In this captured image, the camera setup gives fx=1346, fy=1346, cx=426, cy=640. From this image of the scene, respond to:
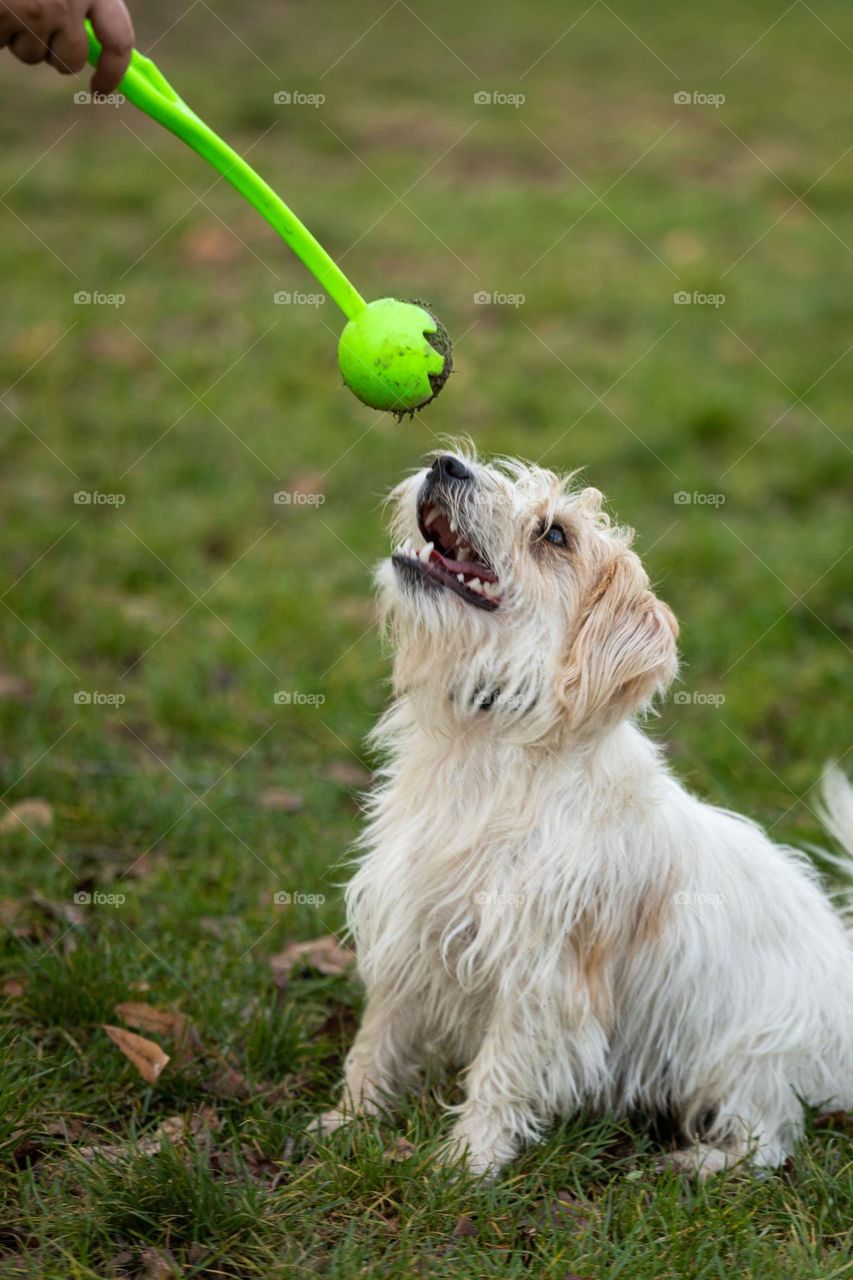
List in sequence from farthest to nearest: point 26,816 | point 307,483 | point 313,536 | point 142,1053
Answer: point 307,483
point 313,536
point 26,816
point 142,1053

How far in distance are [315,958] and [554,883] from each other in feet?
3.86

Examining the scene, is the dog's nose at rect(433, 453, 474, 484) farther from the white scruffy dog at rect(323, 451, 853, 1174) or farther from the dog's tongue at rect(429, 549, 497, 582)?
the dog's tongue at rect(429, 549, 497, 582)

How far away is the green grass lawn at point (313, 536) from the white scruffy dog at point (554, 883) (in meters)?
0.17

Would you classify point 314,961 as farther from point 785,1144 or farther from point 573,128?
point 573,128

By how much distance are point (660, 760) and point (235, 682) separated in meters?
2.48

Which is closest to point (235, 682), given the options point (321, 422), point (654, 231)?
point (321, 422)

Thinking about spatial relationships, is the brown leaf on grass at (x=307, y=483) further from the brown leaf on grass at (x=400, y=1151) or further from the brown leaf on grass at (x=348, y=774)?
the brown leaf on grass at (x=400, y=1151)

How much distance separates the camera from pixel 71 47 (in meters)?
3.15

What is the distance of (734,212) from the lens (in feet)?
32.8

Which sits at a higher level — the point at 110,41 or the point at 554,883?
the point at 110,41

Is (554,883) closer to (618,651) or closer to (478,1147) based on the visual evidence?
(618,651)

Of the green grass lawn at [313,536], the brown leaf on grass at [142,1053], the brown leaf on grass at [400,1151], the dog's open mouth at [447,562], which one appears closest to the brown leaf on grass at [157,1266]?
the green grass lawn at [313,536]

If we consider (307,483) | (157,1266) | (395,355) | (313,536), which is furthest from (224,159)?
(307,483)

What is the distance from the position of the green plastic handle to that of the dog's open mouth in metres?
0.51
